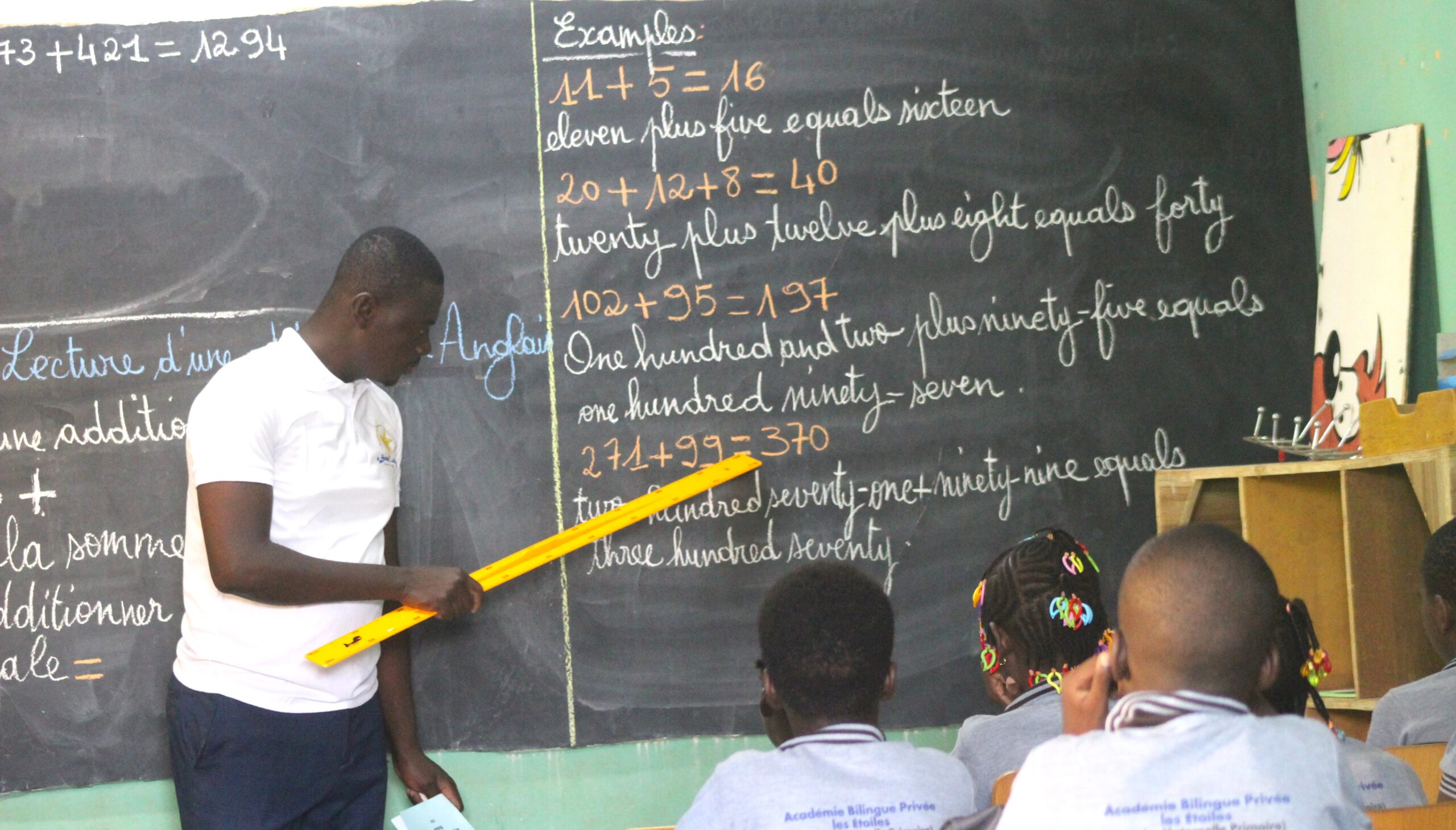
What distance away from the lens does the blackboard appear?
9.27ft

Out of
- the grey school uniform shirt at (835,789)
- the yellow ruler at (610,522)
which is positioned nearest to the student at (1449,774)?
the grey school uniform shirt at (835,789)

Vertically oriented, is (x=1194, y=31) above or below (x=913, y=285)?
above

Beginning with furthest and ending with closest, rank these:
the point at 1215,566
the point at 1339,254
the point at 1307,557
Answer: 1. the point at 1339,254
2. the point at 1307,557
3. the point at 1215,566

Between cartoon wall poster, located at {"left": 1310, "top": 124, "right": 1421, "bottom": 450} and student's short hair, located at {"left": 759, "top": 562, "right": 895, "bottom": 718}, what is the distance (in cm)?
150

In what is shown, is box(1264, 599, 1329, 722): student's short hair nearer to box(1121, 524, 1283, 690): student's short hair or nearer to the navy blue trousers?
box(1121, 524, 1283, 690): student's short hair

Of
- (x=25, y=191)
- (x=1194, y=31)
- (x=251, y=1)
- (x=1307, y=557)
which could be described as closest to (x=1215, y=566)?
(x=1307, y=557)

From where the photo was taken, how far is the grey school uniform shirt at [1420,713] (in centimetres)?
199

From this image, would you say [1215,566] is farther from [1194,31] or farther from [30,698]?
[30,698]

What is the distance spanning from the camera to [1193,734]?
4.08 feet

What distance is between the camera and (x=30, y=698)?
278 centimetres

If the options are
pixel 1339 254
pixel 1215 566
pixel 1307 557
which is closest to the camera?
pixel 1215 566

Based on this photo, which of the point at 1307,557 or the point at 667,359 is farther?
the point at 667,359

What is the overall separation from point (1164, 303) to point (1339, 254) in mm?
402

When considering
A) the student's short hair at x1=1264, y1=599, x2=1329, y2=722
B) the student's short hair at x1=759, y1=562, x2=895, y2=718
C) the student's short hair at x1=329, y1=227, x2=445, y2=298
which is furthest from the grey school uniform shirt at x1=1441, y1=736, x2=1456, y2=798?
the student's short hair at x1=329, y1=227, x2=445, y2=298
